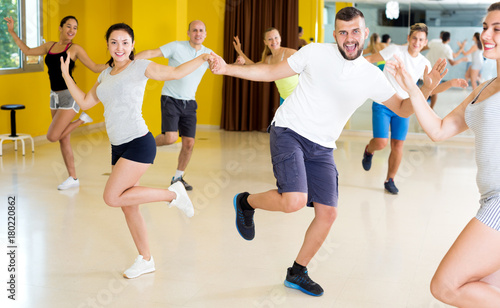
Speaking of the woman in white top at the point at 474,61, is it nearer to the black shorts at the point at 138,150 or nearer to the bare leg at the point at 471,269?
the black shorts at the point at 138,150

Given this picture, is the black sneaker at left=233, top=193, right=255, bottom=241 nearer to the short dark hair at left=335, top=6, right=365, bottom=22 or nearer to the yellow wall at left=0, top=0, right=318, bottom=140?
the short dark hair at left=335, top=6, right=365, bottom=22

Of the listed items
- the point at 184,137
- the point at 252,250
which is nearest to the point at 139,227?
the point at 252,250

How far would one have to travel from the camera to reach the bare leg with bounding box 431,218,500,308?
7.30ft

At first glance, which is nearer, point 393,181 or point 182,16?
point 393,181

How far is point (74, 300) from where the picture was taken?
127 inches

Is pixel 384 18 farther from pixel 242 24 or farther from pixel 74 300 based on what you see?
pixel 74 300

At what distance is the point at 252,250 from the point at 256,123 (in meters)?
5.97

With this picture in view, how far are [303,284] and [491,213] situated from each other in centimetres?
139

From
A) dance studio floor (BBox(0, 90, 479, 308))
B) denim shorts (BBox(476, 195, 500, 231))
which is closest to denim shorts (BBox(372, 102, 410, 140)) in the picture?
dance studio floor (BBox(0, 90, 479, 308))

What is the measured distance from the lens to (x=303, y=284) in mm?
3402

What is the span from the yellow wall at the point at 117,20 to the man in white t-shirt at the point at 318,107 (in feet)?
16.6

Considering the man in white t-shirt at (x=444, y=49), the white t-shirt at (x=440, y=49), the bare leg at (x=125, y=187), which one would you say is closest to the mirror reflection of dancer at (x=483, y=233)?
the bare leg at (x=125, y=187)

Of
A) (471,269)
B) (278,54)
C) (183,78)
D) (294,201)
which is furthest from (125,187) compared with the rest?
(278,54)

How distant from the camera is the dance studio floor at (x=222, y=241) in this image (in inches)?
132
